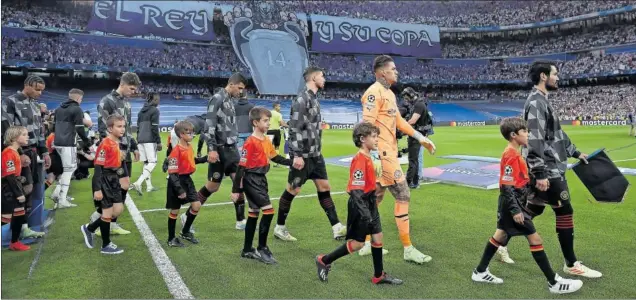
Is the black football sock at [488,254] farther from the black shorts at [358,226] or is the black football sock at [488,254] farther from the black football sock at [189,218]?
the black football sock at [189,218]

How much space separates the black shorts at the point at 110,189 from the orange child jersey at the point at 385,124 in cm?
336

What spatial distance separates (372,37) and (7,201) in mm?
60432

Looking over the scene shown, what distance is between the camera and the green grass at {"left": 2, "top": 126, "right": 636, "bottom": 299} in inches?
176

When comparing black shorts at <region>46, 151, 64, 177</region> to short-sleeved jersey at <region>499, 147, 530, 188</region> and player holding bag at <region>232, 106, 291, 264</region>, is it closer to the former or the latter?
player holding bag at <region>232, 106, 291, 264</region>

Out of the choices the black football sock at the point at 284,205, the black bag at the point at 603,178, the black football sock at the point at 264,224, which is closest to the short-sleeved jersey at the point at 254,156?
the black football sock at the point at 264,224

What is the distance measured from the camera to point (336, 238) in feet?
21.1

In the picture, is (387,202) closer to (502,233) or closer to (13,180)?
(502,233)

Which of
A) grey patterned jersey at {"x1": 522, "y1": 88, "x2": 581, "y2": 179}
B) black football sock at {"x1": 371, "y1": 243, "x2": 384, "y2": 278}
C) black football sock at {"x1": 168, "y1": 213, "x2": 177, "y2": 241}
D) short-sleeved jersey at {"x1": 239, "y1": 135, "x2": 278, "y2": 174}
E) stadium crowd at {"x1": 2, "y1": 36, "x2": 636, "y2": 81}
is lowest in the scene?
black football sock at {"x1": 168, "y1": 213, "x2": 177, "y2": 241}

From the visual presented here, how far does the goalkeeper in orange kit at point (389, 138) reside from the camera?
547cm

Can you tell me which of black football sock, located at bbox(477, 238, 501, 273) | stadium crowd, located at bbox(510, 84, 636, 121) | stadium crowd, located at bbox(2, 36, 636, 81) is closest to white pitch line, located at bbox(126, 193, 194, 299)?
black football sock, located at bbox(477, 238, 501, 273)

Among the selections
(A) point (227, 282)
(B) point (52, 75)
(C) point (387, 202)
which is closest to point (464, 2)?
(B) point (52, 75)

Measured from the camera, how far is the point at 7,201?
6.02 meters

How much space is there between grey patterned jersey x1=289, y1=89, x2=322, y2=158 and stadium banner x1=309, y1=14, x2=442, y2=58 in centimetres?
5527

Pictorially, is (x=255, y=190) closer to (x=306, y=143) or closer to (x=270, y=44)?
(x=306, y=143)
